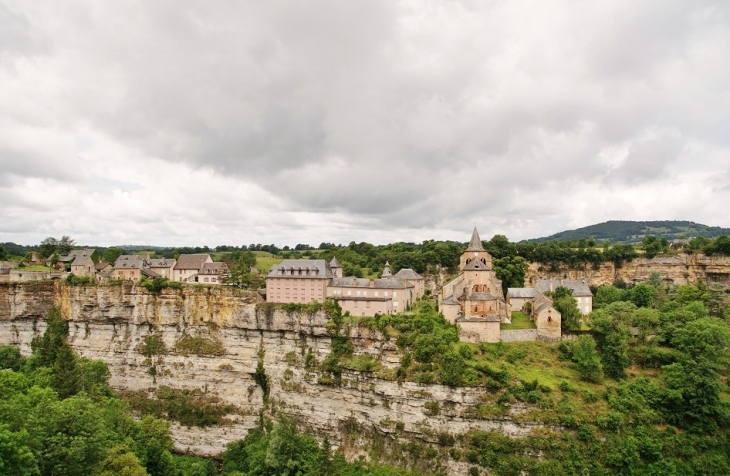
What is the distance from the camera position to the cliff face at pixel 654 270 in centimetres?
6012

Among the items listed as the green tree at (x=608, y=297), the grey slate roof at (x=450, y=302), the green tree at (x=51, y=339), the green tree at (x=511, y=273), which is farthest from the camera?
the green tree at (x=608, y=297)

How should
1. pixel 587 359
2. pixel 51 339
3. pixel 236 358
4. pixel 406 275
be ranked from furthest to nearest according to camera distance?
pixel 406 275, pixel 51 339, pixel 236 358, pixel 587 359

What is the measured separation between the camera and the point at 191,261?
63562 millimetres

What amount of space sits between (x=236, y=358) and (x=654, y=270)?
57727mm

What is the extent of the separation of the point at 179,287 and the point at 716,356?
52.4m

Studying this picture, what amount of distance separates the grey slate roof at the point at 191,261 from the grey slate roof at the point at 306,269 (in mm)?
18679

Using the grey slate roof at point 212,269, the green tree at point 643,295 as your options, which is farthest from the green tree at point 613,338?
the grey slate roof at point 212,269

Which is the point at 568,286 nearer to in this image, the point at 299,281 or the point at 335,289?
the point at 335,289

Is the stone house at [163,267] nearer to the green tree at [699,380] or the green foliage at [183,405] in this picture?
the green foliage at [183,405]

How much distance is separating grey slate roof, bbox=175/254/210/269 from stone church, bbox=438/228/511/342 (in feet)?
114

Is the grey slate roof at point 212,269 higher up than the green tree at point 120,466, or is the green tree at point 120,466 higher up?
the grey slate roof at point 212,269

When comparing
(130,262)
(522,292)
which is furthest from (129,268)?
(522,292)

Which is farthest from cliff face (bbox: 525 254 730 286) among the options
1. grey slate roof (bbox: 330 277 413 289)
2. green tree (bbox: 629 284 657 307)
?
grey slate roof (bbox: 330 277 413 289)

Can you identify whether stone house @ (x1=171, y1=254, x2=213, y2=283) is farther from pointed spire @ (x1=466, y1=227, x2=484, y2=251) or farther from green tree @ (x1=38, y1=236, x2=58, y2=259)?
pointed spire @ (x1=466, y1=227, x2=484, y2=251)
